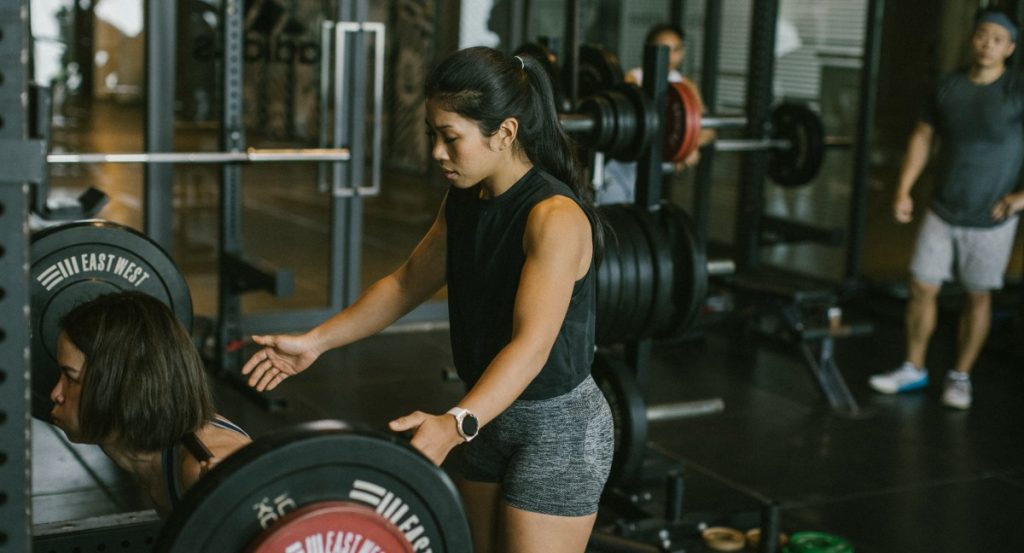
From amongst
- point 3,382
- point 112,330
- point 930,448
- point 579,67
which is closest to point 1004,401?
point 930,448

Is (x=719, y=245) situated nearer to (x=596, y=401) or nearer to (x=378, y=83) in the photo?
(x=378, y=83)

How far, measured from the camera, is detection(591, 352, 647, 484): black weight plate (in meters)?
3.22

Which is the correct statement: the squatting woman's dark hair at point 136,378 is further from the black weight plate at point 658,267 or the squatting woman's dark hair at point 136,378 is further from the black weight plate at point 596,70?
the black weight plate at point 596,70

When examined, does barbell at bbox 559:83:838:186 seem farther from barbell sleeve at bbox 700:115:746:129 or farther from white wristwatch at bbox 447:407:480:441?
white wristwatch at bbox 447:407:480:441

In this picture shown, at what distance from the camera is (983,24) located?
14.3 feet

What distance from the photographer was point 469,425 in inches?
63.2

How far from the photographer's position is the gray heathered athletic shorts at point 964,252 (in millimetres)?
4566

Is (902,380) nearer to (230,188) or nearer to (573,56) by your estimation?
(573,56)

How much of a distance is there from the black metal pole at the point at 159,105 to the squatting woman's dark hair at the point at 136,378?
3357mm

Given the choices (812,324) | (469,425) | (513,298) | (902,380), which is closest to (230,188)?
(812,324)

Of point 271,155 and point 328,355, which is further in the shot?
point 328,355

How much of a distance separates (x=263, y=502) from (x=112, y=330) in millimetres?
496

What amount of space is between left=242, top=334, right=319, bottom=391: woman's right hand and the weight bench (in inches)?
116

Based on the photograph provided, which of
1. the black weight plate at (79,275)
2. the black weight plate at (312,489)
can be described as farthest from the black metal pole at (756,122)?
the black weight plate at (312,489)
